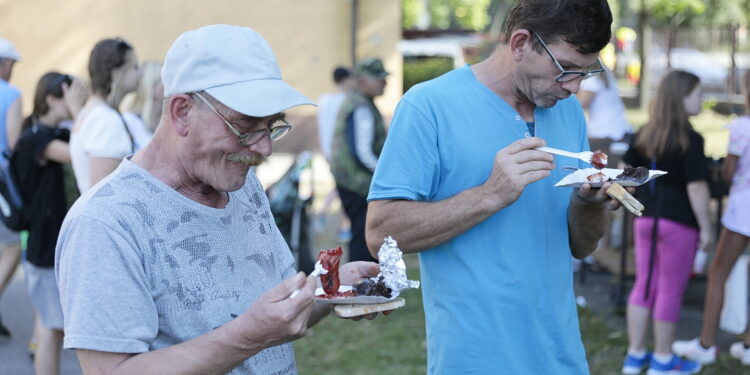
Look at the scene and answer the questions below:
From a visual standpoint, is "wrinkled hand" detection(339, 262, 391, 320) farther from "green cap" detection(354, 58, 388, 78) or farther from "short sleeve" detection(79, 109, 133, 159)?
"green cap" detection(354, 58, 388, 78)

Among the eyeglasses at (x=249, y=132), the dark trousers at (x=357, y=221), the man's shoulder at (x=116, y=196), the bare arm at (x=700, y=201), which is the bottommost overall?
the dark trousers at (x=357, y=221)

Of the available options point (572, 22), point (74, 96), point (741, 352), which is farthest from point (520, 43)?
point (741, 352)

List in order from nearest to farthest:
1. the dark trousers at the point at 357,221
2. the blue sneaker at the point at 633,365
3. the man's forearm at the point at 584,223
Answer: the man's forearm at the point at 584,223, the blue sneaker at the point at 633,365, the dark trousers at the point at 357,221

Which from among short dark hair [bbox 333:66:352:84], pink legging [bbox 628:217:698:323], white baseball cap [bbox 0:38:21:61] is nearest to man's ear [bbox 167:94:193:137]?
pink legging [bbox 628:217:698:323]

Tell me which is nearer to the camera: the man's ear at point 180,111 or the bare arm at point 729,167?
the man's ear at point 180,111

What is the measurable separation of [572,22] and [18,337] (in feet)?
17.9

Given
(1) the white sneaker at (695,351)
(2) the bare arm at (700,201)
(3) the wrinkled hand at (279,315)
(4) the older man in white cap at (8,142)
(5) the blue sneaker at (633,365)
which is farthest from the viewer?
(4) the older man in white cap at (8,142)

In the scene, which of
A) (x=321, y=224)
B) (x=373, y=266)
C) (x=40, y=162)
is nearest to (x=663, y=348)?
(x=373, y=266)

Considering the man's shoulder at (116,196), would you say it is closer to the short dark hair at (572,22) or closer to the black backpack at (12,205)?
the short dark hair at (572,22)

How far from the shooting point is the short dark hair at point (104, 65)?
455 cm

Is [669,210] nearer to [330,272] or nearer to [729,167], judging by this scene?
[729,167]

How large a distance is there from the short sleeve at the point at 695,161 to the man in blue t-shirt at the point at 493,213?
2.93 meters

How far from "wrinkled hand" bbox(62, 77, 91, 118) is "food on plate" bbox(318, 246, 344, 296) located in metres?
3.36

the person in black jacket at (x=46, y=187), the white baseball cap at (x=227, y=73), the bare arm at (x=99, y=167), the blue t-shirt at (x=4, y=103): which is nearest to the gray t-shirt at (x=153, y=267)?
the white baseball cap at (x=227, y=73)
